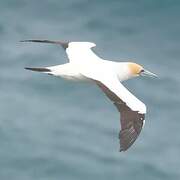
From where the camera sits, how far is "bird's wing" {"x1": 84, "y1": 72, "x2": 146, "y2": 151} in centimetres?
3753

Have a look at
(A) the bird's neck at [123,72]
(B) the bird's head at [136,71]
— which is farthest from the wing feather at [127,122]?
(B) the bird's head at [136,71]

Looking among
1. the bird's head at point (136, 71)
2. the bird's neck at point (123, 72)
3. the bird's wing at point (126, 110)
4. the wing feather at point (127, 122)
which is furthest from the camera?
the bird's head at point (136, 71)

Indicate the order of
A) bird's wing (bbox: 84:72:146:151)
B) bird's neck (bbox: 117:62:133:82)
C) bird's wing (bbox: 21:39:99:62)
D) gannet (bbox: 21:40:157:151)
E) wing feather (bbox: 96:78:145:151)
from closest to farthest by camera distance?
wing feather (bbox: 96:78:145:151) < bird's wing (bbox: 84:72:146:151) < gannet (bbox: 21:40:157:151) < bird's neck (bbox: 117:62:133:82) < bird's wing (bbox: 21:39:99:62)

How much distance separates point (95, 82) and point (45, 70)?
131 cm

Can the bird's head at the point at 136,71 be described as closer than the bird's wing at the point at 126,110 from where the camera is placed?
No

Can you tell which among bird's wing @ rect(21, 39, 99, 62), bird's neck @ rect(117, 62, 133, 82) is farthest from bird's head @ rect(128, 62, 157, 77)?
bird's wing @ rect(21, 39, 99, 62)

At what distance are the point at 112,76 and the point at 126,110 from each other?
2184mm

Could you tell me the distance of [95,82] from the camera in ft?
131

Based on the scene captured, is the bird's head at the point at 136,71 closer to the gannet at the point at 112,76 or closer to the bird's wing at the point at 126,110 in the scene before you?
the gannet at the point at 112,76

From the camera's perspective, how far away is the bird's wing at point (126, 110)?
37.5m

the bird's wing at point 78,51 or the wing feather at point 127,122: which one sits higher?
the bird's wing at point 78,51

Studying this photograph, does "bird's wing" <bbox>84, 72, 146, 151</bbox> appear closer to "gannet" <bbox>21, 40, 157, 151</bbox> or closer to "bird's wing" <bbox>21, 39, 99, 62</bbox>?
"gannet" <bbox>21, 40, 157, 151</bbox>

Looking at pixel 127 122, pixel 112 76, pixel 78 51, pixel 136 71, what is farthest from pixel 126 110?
pixel 78 51

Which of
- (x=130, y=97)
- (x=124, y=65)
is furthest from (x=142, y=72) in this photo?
(x=130, y=97)
